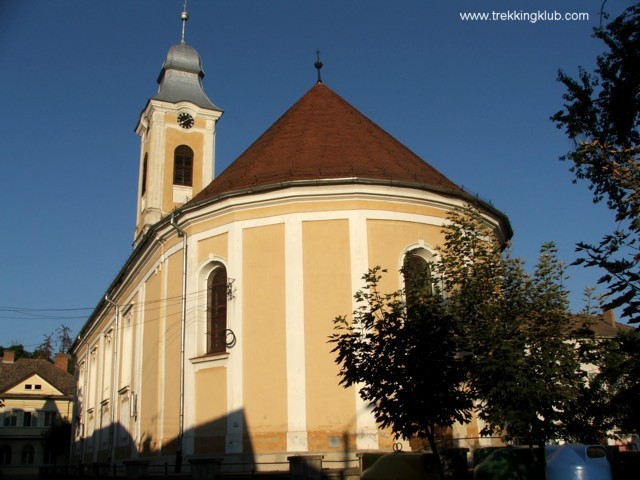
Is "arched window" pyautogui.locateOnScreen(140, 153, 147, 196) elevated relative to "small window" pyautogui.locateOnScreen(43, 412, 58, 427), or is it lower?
elevated

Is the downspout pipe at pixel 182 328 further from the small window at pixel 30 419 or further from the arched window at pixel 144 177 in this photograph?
the small window at pixel 30 419

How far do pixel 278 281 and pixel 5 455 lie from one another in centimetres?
4823

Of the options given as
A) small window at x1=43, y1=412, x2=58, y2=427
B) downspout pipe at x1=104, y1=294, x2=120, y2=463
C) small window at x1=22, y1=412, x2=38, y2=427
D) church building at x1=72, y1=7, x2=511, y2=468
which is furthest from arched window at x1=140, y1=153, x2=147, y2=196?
small window at x1=43, y1=412, x2=58, y2=427

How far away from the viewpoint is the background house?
183ft

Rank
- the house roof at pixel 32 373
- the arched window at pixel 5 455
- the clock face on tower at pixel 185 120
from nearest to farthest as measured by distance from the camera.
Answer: the clock face on tower at pixel 185 120, the arched window at pixel 5 455, the house roof at pixel 32 373

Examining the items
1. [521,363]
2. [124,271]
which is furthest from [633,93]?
[124,271]

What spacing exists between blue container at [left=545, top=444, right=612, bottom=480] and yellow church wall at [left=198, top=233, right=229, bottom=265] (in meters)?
10.6

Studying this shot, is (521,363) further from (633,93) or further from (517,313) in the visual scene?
(633,93)

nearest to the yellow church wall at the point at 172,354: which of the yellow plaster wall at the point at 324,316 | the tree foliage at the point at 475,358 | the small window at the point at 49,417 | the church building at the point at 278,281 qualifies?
the church building at the point at 278,281

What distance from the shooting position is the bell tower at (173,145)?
101 feet

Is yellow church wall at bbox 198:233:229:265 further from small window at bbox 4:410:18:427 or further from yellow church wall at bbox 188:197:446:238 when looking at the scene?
small window at bbox 4:410:18:427

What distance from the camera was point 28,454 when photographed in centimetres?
5662

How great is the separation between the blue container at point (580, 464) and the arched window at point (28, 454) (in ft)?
181

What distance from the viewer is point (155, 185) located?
30.5 meters
